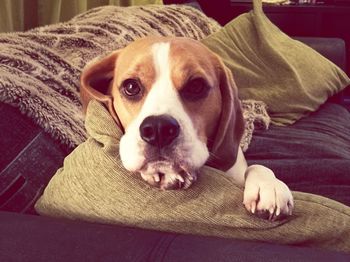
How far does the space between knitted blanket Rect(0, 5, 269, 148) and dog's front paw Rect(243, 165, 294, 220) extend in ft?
1.62

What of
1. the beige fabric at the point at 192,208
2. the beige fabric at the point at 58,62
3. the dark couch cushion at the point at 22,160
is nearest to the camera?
the beige fabric at the point at 192,208

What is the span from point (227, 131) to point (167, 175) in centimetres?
31

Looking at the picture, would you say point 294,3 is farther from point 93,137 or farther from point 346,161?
point 93,137

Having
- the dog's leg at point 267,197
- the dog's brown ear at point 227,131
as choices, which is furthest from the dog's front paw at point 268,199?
the dog's brown ear at point 227,131

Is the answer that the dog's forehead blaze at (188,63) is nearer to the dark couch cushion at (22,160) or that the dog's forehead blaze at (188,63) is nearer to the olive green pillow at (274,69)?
the dark couch cushion at (22,160)

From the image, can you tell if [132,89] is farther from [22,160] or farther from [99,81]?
[22,160]

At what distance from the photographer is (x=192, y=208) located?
819 millimetres

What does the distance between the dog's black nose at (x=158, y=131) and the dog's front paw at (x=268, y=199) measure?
17 centimetres

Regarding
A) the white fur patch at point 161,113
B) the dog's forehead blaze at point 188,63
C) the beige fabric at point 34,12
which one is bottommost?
the beige fabric at point 34,12

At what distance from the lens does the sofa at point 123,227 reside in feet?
2.27

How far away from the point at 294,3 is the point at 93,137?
10.3ft

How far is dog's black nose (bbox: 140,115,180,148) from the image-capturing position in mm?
920

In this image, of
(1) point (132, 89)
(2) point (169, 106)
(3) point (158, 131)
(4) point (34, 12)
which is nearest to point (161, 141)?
(3) point (158, 131)

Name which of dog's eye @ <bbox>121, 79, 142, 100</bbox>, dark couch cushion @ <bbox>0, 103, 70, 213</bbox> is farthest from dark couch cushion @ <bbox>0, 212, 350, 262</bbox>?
dog's eye @ <bbox>121, 79, 142, 100</bbox>
